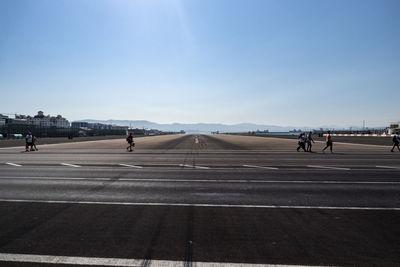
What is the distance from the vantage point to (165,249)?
3.93 meters

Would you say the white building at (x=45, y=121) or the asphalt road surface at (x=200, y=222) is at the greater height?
the white building at (x=45, y=121)

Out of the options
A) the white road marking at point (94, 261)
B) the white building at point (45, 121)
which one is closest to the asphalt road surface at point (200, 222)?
the white road marking at point (94, 261)

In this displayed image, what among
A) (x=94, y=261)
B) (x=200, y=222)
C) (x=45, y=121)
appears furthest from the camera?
(x=45, y=121)

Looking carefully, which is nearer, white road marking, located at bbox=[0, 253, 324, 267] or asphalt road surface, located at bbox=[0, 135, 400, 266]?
white road marking, located at bbox=[0, 253, 324, 267]

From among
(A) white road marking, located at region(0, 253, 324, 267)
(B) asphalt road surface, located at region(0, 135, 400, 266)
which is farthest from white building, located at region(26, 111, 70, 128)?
(A) white road marking, located at region(0, 253, 324, 267)

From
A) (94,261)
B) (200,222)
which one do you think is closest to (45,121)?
(200,222)

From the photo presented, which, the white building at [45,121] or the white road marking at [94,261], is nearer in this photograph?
the white road marking at [94,261]

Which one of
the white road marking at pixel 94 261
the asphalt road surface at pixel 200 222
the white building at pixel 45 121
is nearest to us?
the white road marking at pixel 94 261

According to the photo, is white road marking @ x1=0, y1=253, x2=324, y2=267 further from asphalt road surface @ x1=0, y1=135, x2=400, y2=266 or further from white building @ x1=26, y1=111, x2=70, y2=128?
white building @ x1=26, y1=111, x2=70, y2=128

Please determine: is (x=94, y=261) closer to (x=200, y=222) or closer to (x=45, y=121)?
(x=200, y=222)

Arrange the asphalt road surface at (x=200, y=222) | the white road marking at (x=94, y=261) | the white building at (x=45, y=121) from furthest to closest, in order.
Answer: the white building at (x=45, y=121) < the asphalt road surface at (x=200, y=222) < the white road marking at (x=94, y=261)

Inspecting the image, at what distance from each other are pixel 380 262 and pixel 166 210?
4.28 metres

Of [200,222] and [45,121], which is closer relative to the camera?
[200,222]

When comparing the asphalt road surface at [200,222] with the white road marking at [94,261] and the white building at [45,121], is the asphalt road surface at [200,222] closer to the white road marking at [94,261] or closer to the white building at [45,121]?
the white road marking at [94,261]
